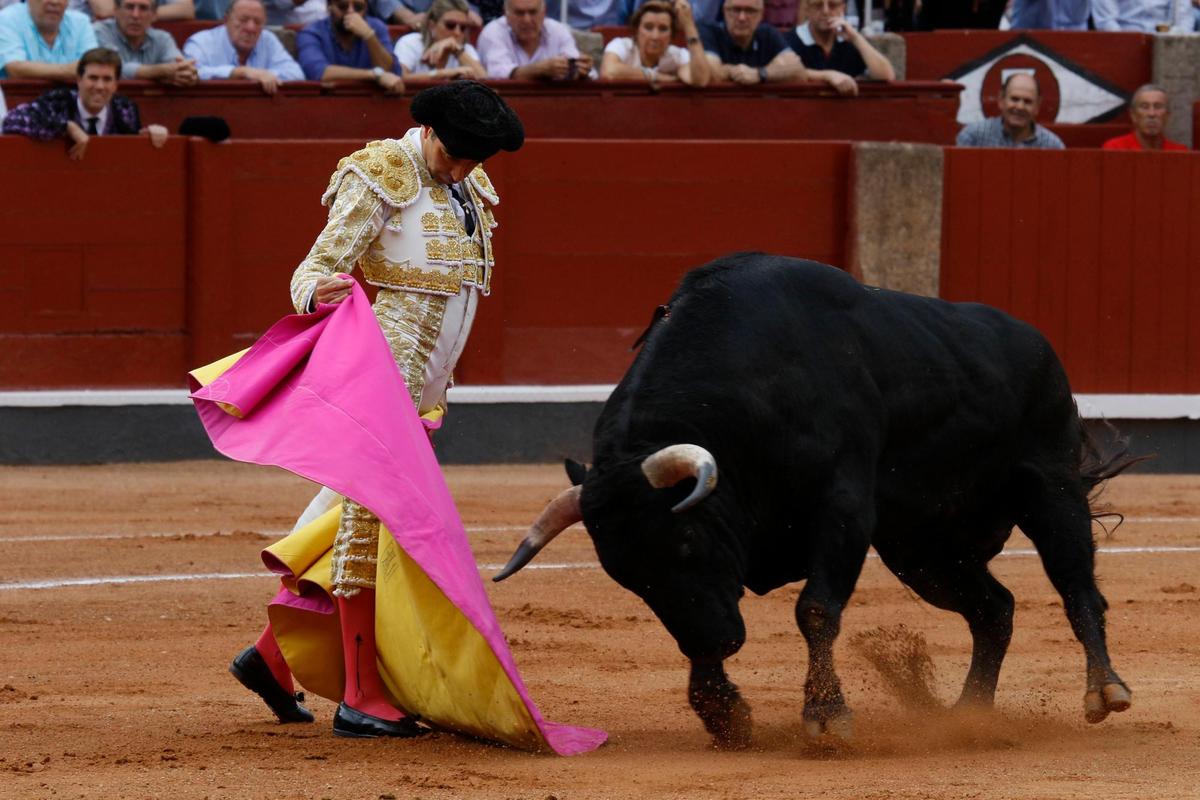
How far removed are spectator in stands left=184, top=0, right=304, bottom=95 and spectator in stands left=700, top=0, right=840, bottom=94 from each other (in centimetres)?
189

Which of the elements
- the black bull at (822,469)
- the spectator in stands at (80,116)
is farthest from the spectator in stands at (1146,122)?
the black bull at (822,469)

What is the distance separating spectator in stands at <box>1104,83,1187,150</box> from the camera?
30.5ft

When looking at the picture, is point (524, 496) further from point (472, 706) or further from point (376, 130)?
point (472, 706)

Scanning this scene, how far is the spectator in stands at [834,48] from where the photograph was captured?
9.07m

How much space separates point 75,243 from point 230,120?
868mm

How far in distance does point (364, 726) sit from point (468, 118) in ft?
3.94

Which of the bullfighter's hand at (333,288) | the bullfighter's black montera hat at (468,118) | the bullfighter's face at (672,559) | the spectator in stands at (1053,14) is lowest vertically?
the bullfighter's face at (672,559)

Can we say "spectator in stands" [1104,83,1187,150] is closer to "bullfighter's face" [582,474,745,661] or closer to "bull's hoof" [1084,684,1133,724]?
"bull's hoof" [1084,684,1133,724]

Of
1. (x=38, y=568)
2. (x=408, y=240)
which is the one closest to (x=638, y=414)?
(x=408, y=240)

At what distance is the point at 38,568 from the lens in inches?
238

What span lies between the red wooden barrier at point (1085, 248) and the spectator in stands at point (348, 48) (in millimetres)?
2643

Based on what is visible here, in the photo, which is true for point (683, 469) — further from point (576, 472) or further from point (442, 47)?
point (442, 47)

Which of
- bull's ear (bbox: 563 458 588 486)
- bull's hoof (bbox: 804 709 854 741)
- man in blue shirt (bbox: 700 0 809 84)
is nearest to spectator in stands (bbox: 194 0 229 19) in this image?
man in blue shirt (bbox: 700 0 809 84)

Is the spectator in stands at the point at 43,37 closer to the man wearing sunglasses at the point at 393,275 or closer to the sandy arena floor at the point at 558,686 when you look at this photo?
the sandy arena floor at the point at 558,686
